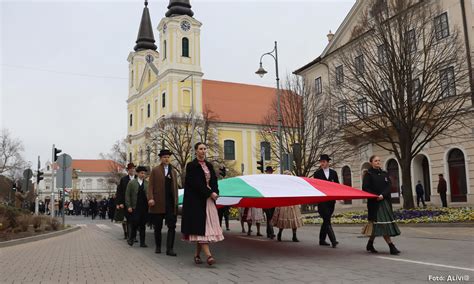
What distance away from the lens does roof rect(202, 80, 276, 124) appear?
68062mm

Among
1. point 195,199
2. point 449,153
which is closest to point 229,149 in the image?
point 449,153

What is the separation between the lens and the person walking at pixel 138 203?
1134 centimetres

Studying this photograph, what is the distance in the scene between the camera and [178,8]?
63438 mm

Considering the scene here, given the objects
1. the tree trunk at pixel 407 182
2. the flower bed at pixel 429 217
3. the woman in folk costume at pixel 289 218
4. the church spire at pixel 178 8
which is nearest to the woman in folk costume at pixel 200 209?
the woman in folk costume at pixel 289 218

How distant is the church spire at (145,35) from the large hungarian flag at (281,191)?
2743 inches

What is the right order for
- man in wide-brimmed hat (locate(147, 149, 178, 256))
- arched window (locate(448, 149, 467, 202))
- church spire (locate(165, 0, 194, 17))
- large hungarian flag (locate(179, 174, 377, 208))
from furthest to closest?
church spire (locate(165, 0, 194, 17)), arched window (locate(448, 149, 467, 202)), man in wide-brimmed hat (locate(147, 149, 178, 256)), large hungarian flag (locate(179, 174, 377, 208))

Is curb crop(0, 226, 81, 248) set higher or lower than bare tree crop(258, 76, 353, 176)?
lower

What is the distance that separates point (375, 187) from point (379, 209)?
0.48 meters

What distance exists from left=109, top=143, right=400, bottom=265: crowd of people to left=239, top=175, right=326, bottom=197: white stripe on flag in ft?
2.83

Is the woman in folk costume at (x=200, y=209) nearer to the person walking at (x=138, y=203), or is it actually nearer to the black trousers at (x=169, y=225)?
the black trousers at (x=169, y=225)

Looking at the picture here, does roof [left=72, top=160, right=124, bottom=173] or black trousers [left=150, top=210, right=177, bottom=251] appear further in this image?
roof [left=72, top=160, right=124, bottom=173]

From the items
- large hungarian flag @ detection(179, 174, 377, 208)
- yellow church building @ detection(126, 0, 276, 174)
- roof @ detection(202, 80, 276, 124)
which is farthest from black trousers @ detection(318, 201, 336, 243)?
roof @ detection(202, 80, 276, 124)

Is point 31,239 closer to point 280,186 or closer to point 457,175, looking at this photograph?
point 280,186

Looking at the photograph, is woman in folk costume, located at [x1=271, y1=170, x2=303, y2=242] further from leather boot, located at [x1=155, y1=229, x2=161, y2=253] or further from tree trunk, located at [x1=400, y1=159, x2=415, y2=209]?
tree trunk, located at [x1=400, y1=159, x2=415, y2=209]
